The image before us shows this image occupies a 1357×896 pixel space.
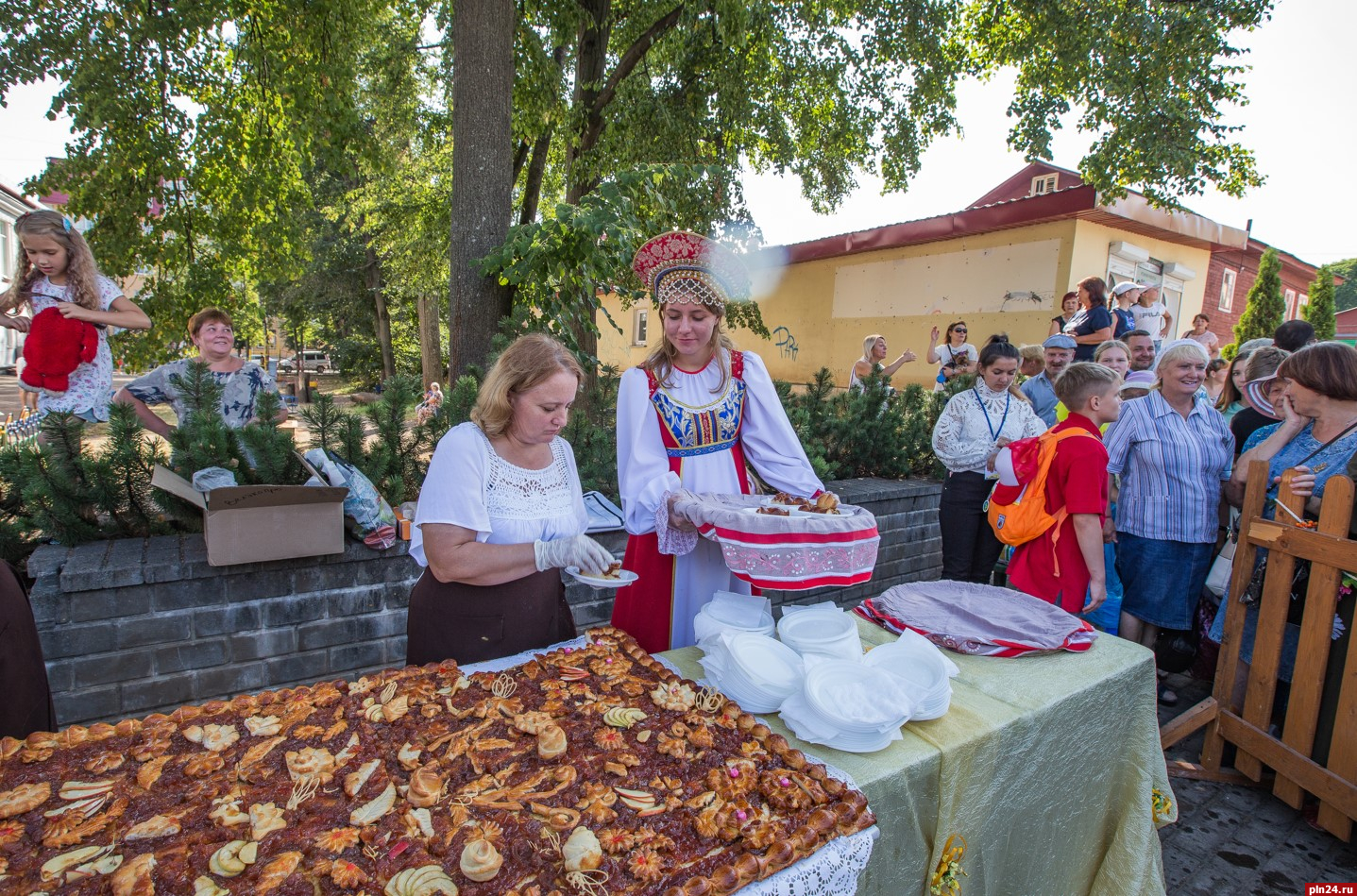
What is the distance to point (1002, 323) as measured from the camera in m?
11.9

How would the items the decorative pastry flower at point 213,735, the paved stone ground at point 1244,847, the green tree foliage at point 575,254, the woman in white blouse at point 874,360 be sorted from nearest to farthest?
1. the decorative pastry flower at point 213,735
2. the paved stone ground at point 1244,847
3. the green tree foliage at point 575,254
4. the woman in white blouse at point 874,360

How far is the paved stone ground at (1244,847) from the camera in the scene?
2439 millimetres

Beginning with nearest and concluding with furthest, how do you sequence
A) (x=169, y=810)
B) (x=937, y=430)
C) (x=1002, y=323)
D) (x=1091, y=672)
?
(x=169, y=810) → (x=1091, y=672) → (x=937, y=430) → (x=1002, y=323)

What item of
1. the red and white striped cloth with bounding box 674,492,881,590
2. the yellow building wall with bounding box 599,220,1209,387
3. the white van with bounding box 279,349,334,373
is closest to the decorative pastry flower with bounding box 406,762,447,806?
the red and white striped cloth with bounding box 674,492,881,590

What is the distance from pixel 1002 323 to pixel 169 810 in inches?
510

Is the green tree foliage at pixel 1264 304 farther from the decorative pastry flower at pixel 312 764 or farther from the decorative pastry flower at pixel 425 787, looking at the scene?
the decorative pastry flower at pixel 312 764

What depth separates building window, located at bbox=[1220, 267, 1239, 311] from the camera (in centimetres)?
1478

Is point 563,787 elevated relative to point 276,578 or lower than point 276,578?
elevated

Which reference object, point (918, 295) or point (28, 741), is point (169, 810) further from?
point (918, 295)

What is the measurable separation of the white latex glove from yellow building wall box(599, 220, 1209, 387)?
9.23 metres

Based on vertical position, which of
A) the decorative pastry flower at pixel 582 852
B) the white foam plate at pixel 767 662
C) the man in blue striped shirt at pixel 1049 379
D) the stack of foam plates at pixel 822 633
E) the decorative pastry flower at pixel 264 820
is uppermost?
the man in blue striped shirt at pixel 1049 379

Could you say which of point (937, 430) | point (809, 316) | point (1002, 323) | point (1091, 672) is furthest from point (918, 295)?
point (1091, 672)

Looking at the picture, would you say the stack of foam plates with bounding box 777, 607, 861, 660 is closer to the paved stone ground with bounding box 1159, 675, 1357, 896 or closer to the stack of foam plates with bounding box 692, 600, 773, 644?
the stack of foam plates with bounding box 692, 600, 773, 644

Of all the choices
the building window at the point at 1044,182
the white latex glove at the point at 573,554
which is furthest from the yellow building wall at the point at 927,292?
the white latex glove at the point at 573,554
